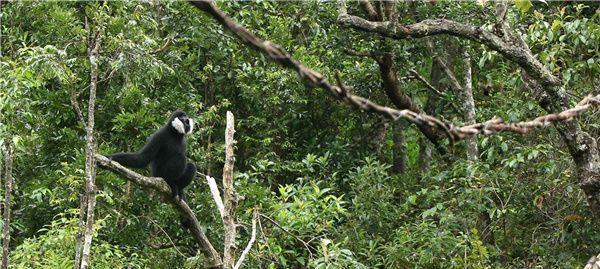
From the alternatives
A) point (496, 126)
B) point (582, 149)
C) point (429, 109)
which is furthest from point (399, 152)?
point (496, 126)

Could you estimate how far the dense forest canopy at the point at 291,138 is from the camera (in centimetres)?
734

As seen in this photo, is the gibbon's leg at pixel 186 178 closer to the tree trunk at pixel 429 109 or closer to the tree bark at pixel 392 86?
the tree bark at pixel 392 86

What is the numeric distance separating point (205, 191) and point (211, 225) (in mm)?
533

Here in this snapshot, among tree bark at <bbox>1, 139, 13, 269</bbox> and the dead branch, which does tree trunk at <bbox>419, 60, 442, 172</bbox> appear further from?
the dead branch

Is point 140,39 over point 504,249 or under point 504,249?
over

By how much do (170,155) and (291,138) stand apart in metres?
3.36

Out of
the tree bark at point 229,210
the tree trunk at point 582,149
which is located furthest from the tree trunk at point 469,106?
the tree bark at point 229,210

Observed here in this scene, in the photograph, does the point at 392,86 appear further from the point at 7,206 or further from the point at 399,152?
the point at 7,206

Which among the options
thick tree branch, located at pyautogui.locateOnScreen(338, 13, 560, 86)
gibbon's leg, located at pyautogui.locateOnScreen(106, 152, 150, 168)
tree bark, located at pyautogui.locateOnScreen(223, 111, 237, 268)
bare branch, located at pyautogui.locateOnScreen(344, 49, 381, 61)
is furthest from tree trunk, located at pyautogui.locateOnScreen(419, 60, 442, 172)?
tree bark, located at pyautogui.locateOnScreen(223, 111, 237, 268)

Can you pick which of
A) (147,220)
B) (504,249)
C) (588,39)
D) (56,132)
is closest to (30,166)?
(56,132)

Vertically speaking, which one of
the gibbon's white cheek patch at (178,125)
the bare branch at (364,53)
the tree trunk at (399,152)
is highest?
the bare branch at (364,53)

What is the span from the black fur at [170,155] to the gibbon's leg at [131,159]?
0.08 metres

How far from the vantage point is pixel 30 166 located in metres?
9.55

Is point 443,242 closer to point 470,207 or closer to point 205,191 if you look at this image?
point 470,207
